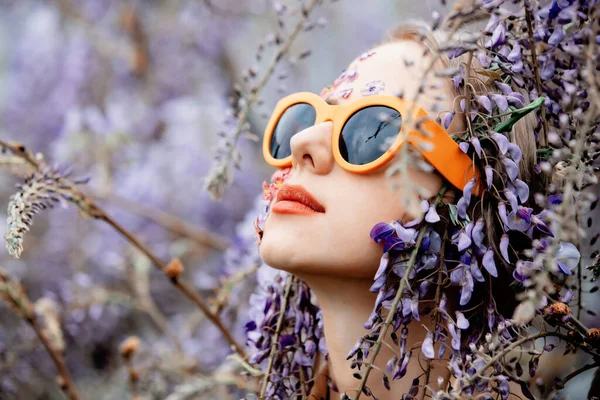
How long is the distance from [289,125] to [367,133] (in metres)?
0.20

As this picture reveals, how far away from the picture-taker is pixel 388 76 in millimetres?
1113

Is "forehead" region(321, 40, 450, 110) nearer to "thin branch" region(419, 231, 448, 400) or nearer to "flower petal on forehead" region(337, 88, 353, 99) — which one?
"flower petal on forehead" region(337, 88, 353, 99)

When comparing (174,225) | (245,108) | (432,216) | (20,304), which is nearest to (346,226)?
(432,216)

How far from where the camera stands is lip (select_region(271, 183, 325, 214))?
1.07 m

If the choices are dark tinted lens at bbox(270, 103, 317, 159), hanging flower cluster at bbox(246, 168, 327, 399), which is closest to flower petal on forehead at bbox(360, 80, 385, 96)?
dark tinted lens at bbox(270, 103, 317, 159)

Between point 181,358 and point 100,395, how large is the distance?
699 mm

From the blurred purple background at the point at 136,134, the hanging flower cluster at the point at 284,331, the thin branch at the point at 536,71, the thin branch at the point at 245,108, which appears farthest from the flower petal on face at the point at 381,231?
the blurred purple background at the point at 136,134

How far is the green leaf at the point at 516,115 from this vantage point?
3.21 feet

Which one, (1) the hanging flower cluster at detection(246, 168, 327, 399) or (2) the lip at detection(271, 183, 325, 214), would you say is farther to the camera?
(1) the hanging flower cluster at detection(246, 168, 327, 399)

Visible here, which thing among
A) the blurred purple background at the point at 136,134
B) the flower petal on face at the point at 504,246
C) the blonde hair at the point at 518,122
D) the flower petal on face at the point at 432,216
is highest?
the blurred purple background at the point at 136,134

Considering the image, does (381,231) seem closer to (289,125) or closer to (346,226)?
(346,226)

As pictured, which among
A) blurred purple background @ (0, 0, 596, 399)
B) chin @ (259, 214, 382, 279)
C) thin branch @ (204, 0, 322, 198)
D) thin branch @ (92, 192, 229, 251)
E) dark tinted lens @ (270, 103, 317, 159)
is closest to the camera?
chin @ (259, 214, 382, 279)

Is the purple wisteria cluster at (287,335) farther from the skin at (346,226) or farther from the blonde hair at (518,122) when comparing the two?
the blonde hair at (518,122)

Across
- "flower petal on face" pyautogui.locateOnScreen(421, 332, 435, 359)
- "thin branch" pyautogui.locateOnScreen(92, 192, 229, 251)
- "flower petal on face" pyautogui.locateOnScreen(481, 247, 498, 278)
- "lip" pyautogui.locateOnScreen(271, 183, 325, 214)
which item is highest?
"thin branch" pyautogui.locateOnScreen(92, 192, 229, 251)
